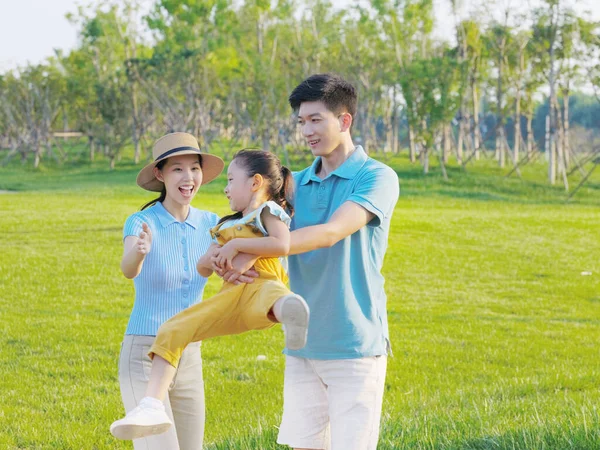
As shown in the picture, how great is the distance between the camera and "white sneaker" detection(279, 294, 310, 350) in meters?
2.86

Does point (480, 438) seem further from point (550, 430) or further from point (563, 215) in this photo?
point (563, 215)

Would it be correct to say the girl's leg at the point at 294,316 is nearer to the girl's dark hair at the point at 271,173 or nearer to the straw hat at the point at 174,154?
the girl's dark hair at the point at 271,173

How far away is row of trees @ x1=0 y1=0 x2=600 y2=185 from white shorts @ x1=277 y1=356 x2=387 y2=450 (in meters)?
26.8

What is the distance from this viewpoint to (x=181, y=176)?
12.5ft

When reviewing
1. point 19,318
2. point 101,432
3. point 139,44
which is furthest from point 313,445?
point 139,44

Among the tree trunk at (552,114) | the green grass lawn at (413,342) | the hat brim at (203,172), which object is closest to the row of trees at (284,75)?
the tree trunk at (552,114)

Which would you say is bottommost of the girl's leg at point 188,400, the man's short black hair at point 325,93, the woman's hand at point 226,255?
the girl's leg at point 188,400

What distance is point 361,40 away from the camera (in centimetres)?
4012

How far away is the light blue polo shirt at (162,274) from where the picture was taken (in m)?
3.74

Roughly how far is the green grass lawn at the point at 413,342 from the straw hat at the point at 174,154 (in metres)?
1.64

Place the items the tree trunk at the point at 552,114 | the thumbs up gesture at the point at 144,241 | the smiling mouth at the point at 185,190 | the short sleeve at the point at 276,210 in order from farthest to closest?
1. the tree trunk at the point at 552,114
2. the smiling mouth at the point at 185,190
3. the thumbs up gesture at the point at 144,241
4. the short sleeve at the point at 276,210

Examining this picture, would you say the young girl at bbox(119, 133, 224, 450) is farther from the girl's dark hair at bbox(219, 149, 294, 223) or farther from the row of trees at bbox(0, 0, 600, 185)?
the row of trees at bbox(0, 0, 600, 185)

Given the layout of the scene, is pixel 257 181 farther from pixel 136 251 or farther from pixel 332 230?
pixel 136 251

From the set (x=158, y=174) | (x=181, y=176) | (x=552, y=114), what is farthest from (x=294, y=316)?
(x=552, y=114)
